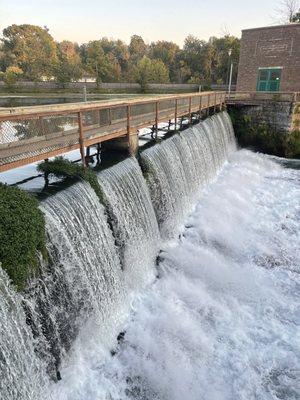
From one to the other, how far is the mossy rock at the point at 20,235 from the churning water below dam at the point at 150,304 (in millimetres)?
273

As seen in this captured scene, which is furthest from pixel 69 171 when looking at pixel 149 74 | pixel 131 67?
pixel 131 67

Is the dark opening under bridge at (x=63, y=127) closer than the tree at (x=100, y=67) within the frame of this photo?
Yes

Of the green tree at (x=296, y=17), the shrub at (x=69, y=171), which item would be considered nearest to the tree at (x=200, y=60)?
the green tree at (x=296, y=17)

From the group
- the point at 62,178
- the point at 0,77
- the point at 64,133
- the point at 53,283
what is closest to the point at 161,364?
the point at 53,283

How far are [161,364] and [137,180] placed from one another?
17.0ft

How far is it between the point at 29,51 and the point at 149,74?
3013 centimetres

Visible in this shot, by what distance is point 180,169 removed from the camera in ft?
44.7

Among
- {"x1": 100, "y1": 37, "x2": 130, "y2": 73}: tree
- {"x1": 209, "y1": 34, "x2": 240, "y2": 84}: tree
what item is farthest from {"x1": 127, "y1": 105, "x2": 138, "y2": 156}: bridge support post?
{"x1": 100, "y1": 37, "x2": 130, "y2": 73}: tree

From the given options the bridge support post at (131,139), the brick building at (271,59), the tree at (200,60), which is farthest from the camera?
the tree at (200,60)

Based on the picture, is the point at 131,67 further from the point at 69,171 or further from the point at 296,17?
the point at 69,171

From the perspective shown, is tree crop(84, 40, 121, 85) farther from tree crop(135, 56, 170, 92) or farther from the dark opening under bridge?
the dark opening under bridge

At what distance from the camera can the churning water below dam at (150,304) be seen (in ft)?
20.5

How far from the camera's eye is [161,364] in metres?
6.96

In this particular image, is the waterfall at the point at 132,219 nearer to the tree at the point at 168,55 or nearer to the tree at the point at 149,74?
the tree at the point at 149,74
